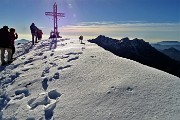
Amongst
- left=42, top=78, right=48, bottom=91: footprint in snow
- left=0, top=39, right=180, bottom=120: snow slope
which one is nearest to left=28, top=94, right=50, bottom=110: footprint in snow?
left=0, top=39, right=180, bottom=120: snow slope

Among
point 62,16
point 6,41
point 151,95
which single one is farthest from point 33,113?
point 62,16

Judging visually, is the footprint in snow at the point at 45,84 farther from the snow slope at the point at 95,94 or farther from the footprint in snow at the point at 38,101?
the footprint in snow at the point at 38,101

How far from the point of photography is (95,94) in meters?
7.20

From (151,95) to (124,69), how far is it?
91.9 inches

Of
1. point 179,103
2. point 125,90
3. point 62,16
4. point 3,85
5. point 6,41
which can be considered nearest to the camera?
point 179,103

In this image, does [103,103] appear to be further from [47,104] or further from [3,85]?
[3,85]

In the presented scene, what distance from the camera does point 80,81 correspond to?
8.46m

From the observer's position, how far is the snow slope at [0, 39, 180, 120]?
20.1 feet

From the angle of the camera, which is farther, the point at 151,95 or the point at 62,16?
the point at 62,16

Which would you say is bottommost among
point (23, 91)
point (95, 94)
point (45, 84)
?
point (23, 91)

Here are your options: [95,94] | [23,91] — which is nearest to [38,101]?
[23,91]

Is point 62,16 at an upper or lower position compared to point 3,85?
upper

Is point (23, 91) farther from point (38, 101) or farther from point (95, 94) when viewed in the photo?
point (95, 94)

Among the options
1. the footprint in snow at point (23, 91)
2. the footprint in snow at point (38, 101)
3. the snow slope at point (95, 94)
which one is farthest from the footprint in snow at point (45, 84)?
the footprint in snow at point (38, 101)
